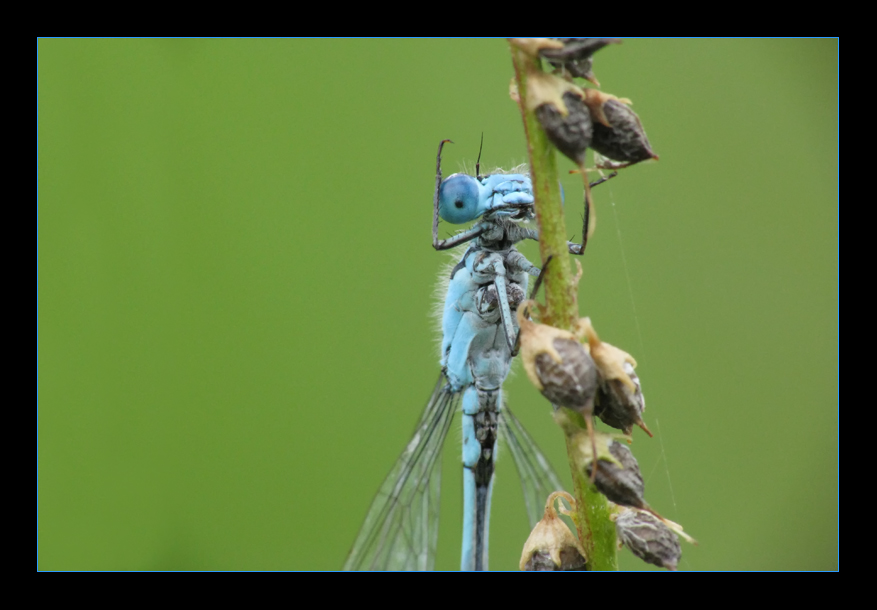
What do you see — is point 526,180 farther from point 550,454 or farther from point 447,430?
point 550,454

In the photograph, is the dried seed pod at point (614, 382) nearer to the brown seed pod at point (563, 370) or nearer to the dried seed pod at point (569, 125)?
the brown seed pod at point (563, 370)

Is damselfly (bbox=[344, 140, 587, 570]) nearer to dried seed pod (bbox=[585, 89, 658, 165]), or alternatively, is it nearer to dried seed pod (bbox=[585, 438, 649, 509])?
dried seed pod (bbox=[585, 89, 658, 165])

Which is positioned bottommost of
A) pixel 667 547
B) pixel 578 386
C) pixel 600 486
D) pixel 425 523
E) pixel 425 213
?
pixel 425 523

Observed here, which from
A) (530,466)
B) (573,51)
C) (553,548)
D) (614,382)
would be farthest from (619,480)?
(530,466)

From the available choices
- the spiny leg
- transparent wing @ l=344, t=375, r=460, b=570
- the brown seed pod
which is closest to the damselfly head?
the spiny leg

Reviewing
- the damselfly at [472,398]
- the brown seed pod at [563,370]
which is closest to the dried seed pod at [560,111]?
the brown seed pod at [563,370]

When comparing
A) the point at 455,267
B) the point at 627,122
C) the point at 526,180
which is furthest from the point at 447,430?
the point at 627,122

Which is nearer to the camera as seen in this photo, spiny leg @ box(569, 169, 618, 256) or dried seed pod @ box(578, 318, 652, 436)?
dried seed pod @ box(578, 318, 652, 436)
